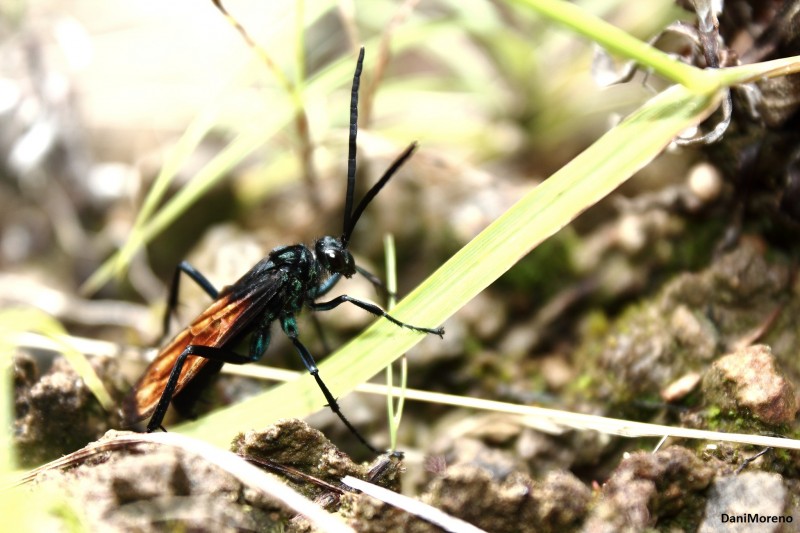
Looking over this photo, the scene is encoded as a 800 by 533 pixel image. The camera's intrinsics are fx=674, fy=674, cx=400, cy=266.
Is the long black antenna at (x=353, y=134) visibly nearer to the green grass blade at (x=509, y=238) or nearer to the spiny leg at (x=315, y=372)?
the green grass blade at (x=509, y=238)

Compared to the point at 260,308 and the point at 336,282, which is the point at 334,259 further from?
the point at 260,308

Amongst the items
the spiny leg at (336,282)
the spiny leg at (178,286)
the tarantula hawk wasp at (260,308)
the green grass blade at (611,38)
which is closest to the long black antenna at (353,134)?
the tarantula hawk wasp at (260,308)

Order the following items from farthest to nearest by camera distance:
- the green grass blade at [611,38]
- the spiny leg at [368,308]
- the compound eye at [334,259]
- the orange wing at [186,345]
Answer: the compound eye at [334,259] → the orange wing at [186,345] → the spiny leg at [368,308] → the green grass blade at [611,38]

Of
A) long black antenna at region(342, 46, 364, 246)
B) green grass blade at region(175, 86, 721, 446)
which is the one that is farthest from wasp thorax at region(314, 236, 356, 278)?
green grass blade at region(175, 86, 721, 446)

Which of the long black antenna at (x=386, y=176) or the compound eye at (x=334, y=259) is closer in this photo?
the long black antenna at (x=386, y=176)

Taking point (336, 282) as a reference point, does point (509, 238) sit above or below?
below

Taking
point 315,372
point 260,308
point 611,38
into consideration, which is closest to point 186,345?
point 260,308

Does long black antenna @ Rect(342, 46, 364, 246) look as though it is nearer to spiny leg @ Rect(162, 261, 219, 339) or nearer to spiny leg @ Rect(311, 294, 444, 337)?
spiny leg @ Rect(311, 294, 444, 337)
